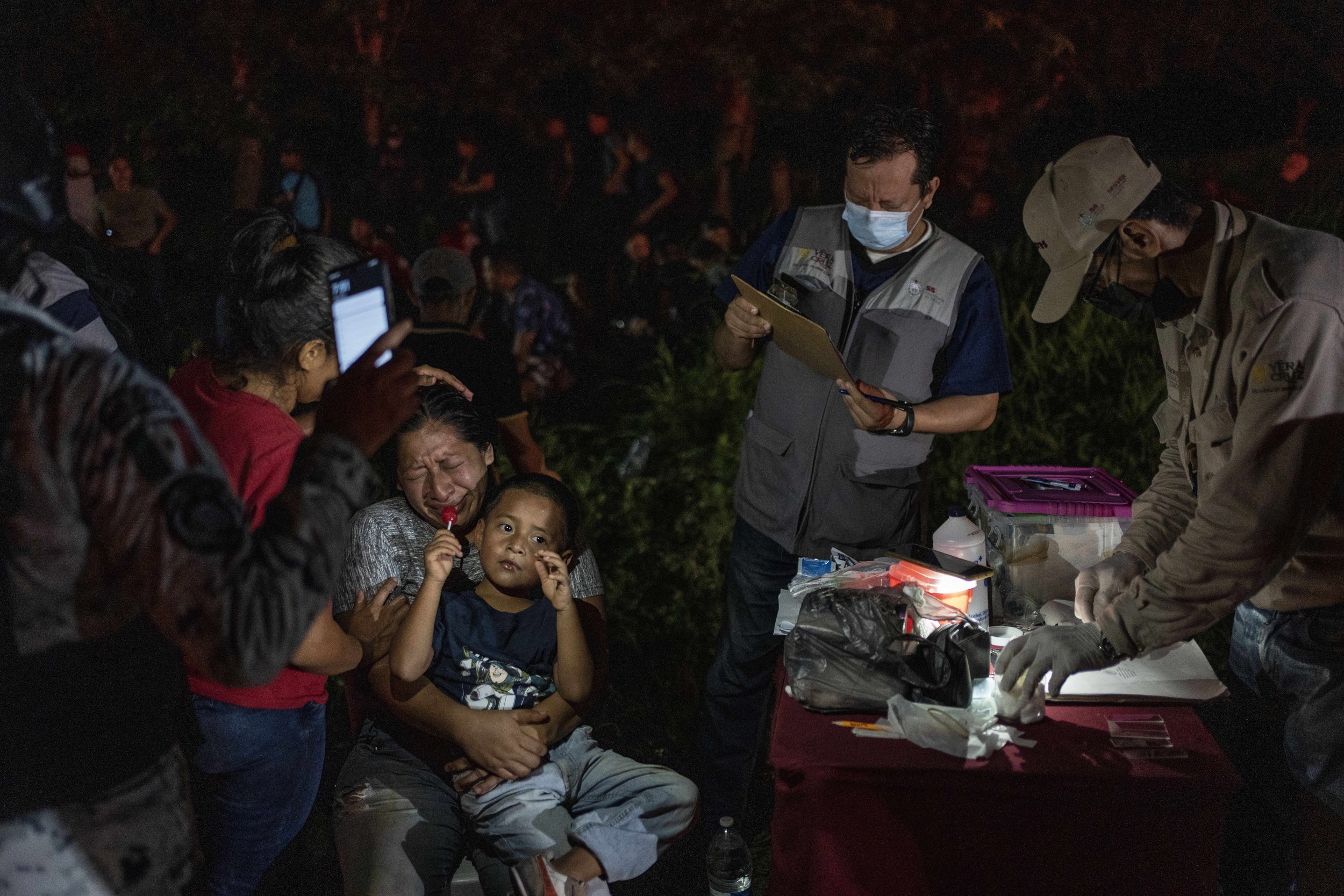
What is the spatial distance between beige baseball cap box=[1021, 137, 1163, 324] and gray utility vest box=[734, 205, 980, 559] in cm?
61

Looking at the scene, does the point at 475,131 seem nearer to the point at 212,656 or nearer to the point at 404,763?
the point at 404,763

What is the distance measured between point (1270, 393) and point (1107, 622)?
520mm

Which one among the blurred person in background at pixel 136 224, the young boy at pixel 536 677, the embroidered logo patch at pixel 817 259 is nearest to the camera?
the young boy at pixel 536 677

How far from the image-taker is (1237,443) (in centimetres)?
175

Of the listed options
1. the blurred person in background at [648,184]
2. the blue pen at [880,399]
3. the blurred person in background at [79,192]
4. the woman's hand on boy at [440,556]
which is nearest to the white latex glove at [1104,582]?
the blue pen at [880,399]

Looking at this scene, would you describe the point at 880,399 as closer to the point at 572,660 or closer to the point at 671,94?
the point at 572,660

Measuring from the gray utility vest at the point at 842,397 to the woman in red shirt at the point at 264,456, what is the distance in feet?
4.38

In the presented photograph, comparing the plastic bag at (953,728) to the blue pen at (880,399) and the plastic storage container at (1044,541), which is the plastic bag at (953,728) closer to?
the plastic storage container at (1044,541)

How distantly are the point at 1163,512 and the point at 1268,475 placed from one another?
1.79 feet

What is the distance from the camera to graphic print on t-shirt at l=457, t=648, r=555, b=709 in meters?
2.36

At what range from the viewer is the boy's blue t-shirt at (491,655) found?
237cm

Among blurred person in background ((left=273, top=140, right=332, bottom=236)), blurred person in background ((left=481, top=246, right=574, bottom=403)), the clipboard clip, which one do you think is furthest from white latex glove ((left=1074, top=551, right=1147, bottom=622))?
blurred person in background ((left=273, top=140, right=332, bottom=236))

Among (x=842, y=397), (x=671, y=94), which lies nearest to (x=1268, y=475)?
(x=842, y=397)

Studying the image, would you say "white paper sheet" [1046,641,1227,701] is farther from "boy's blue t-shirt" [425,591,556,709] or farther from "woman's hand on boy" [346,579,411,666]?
"woman's hand on boy" [346,579,411,666]
